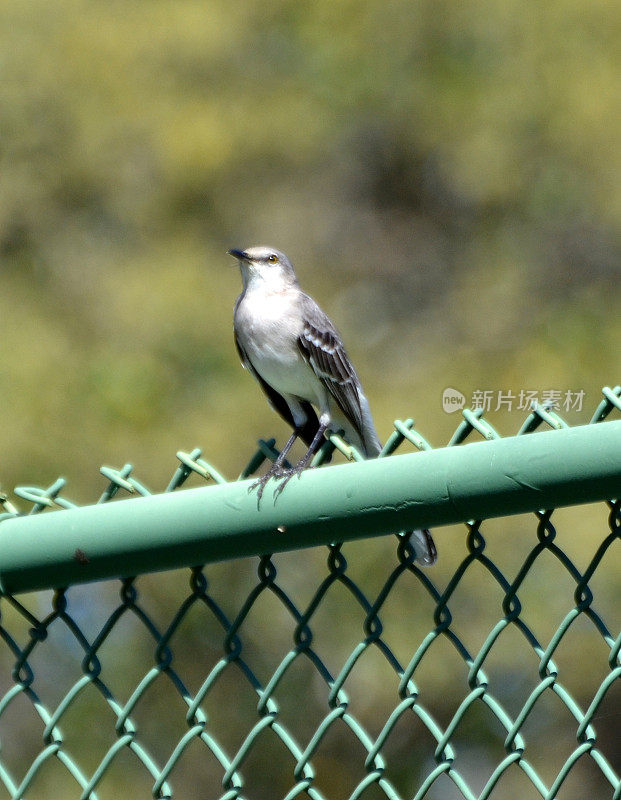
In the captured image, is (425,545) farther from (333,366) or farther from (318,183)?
(318,183)

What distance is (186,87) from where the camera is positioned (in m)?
11.0

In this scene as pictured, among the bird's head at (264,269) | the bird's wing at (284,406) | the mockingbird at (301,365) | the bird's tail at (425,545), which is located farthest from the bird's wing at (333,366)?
the bird's tail at (425,545)

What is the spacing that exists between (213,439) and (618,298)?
3945mm

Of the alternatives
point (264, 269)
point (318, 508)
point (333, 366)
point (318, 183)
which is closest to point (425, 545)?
point (318, 508)

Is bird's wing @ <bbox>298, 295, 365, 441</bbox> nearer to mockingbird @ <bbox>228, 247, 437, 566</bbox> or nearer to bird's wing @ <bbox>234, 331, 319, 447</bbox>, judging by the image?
mockingbird @ <bbox>228, 247, 437, 566</bbox>

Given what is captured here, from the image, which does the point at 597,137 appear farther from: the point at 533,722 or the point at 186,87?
the point at 533,722

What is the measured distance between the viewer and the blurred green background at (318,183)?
9.92 m

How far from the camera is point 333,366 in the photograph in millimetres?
5371

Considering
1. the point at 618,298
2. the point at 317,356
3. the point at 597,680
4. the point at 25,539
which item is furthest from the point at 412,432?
the point at 618,298

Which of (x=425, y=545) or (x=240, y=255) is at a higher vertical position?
(x=240, y=255)

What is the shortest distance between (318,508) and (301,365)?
3142 mm

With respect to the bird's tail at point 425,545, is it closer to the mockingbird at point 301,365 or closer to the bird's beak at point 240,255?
the mockingbird at point 301,365

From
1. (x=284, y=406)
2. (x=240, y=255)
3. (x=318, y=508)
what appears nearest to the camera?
(x=318, y=508)

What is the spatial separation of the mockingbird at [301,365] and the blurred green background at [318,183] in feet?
13.0
